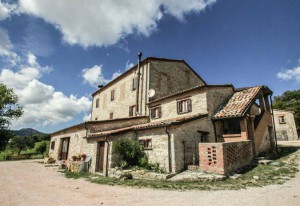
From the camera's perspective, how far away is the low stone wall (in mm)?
9438

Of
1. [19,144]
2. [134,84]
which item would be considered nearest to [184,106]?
[134,84]

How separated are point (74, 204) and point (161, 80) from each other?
15724 millimetres

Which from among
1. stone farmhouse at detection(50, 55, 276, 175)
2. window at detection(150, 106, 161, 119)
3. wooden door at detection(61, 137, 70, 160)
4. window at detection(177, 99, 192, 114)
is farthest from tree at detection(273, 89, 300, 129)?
wooden door at detection(61, 137, 70, 160)

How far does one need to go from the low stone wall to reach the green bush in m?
4.10

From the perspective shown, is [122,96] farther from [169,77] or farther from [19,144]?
[19,144]

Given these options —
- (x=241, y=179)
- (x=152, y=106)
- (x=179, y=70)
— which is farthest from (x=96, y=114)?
(x=241, y=179)

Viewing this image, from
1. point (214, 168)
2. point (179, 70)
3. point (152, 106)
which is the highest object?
point (179, 70)

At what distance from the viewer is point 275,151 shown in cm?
1566

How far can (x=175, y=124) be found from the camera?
1108cm

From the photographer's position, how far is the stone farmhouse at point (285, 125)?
3097 centimetres

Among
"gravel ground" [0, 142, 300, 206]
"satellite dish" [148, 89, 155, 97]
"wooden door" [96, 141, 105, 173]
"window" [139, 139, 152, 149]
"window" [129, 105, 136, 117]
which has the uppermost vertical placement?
"satellite dish" [148, 89, 155, 97]

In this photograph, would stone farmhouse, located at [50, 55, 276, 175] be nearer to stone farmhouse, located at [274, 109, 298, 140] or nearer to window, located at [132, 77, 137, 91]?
window, located at [132, 77, 137, 91]

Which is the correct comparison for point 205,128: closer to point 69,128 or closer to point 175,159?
point 175,159

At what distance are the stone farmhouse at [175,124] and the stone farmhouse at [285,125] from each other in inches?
692
